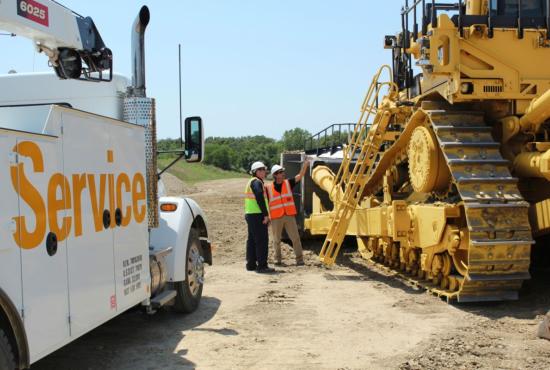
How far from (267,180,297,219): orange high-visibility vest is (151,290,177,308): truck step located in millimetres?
4691

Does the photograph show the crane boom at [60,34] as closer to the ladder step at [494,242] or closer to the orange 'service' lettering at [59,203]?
the orange 'service' lettering at [59,203]

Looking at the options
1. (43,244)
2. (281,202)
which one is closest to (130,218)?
(43,244)

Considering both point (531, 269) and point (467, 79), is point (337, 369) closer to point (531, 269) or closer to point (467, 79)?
point (467, 79)

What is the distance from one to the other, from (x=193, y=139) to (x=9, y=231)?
10.1 ft

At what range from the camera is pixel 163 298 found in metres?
6.37

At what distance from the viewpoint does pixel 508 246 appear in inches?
265

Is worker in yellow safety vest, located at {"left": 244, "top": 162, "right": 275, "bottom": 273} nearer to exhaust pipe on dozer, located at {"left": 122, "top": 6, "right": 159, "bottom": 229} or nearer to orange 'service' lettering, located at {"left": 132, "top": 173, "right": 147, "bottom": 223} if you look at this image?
exhaust pipe on dozer, located at {"left": 122, "top": 6, "right": 159, "bottom": 229}

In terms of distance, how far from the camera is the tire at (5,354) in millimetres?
3752

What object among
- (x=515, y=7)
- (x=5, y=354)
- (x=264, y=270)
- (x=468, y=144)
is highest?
(x=515, y=7)

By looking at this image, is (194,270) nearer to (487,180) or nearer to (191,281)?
(191,281)

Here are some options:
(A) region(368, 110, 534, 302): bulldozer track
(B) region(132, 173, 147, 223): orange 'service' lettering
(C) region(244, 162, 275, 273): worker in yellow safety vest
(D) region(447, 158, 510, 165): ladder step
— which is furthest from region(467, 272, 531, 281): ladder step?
(C) region(244, 162, 275, 273): worker in yellow safety vest

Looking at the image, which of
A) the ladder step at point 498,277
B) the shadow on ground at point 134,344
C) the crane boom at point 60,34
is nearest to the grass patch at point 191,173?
the shadow on ground at point 134,344

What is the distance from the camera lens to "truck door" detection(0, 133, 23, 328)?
3.70m

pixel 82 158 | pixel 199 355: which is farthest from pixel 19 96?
pixel 199 355
